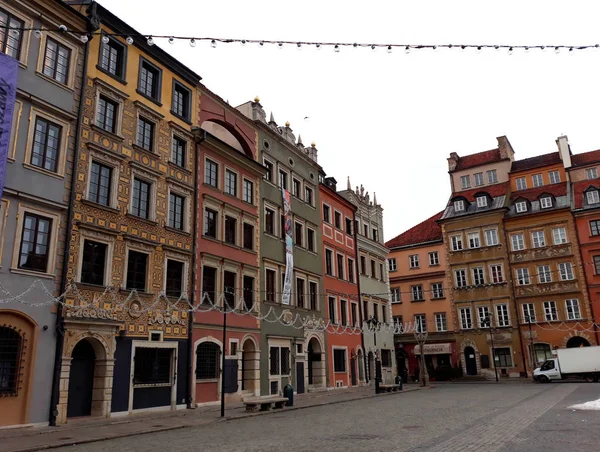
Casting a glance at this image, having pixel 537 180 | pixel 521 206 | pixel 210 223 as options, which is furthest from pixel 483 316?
pixel 210 223

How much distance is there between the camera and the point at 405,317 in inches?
2153

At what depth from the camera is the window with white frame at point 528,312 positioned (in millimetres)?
→ 46438

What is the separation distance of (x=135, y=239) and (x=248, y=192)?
9.72 metres

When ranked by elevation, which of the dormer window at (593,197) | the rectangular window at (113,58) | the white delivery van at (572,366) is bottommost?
the white delivery van at (572,366)

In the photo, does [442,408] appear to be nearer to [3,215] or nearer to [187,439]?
[187,439]

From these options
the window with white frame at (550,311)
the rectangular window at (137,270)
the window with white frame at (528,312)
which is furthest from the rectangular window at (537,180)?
the rectangular window at (137,270)

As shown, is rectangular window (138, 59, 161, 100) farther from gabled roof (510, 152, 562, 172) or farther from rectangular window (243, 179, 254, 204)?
gabled roof (510, 152, 562, 172)

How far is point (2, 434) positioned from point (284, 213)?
68.0 ft

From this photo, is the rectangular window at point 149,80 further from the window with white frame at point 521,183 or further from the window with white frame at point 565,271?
the window with white frame at point 521,183

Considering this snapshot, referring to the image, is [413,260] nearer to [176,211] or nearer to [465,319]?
[465,319]

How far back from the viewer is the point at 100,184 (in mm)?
20734

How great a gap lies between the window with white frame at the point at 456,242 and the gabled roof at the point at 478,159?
8848 millimetres

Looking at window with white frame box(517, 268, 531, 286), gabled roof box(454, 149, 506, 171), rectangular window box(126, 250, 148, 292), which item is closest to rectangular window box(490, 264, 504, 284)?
window with white frame box(517, 268, 531, 286)

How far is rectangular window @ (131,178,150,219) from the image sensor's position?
72.7 ft
